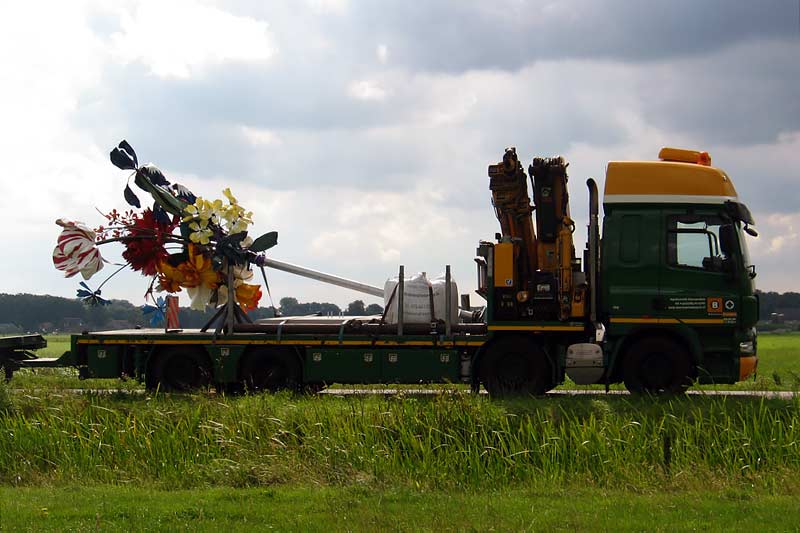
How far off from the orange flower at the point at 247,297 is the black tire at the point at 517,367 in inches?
184

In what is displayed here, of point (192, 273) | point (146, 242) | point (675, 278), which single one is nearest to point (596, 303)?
point (675, 278)

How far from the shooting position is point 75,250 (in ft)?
61.2

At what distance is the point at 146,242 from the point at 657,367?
960 centimetres

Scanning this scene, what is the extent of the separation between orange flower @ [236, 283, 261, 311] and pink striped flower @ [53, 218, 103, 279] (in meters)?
2.83

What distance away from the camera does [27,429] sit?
13734 millimetres

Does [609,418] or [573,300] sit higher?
[573,300]

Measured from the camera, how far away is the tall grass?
38.2 ft

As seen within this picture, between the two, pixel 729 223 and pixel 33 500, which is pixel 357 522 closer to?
pixel 33 500

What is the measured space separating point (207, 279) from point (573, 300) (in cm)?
685

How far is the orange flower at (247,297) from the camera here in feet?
60.7

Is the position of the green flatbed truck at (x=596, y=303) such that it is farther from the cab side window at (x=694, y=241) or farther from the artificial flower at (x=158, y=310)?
the artificial flower at (x=158, y=310)

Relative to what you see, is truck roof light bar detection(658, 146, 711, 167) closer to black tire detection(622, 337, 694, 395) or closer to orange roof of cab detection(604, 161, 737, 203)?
orange roof of cab detection(604, 161, 737, 203)

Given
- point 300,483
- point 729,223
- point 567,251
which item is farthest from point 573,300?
point 300,483

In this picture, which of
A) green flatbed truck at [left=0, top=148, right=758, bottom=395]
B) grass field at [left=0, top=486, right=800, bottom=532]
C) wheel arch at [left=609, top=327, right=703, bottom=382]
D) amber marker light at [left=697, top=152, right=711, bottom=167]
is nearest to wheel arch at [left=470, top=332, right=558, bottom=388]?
green flatbed truck at [left=0, top=148, right=758, bottom=395]
